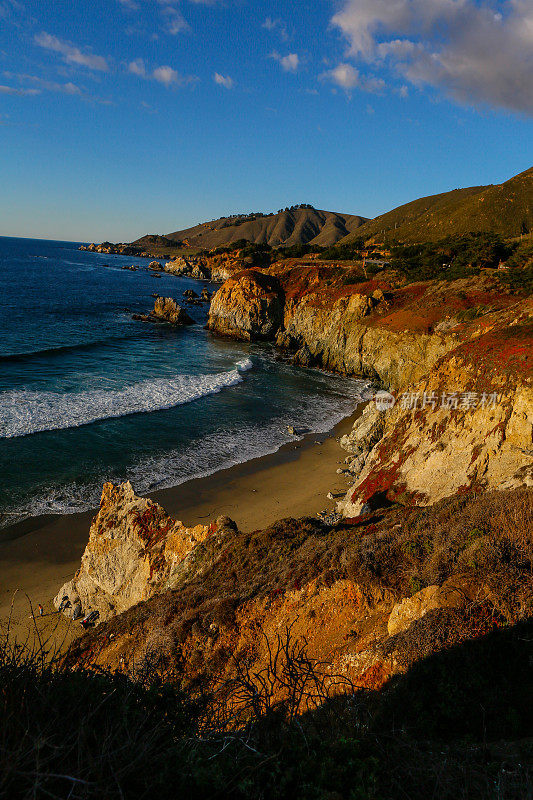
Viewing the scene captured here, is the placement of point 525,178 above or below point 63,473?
above

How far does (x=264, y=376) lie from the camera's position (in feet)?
134

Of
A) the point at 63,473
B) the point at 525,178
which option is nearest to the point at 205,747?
the point at 63,473

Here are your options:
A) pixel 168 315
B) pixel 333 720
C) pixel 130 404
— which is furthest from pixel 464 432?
pixel 168 315

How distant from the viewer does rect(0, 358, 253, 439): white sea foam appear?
25544mm

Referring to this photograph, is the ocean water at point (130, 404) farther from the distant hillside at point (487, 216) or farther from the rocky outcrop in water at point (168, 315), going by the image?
the distant hillside at point (487, 216)

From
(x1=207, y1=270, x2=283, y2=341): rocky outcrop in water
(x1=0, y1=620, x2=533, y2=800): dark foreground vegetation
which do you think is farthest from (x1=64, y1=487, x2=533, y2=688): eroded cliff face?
(x1=207, y1=270, x2=283, y2=341): rocky outcrop in water

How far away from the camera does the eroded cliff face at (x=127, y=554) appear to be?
36.8 feet

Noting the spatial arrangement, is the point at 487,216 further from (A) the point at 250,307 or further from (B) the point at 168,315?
(B) the point at 168,315

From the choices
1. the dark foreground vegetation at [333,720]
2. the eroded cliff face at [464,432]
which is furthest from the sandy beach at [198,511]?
the dark foreground vegetation at [333,720]

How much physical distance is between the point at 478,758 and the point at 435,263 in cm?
5681

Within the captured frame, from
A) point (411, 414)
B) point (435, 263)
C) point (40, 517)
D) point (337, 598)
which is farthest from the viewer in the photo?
point (435, 263)

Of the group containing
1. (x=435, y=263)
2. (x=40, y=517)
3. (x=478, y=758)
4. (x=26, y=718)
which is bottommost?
(x=40, y=517)

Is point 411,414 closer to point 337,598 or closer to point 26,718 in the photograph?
point 337,598

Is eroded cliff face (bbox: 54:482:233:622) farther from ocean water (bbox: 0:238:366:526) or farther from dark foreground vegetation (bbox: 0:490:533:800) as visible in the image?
ocean water (bbox: 0:238:366:526)
